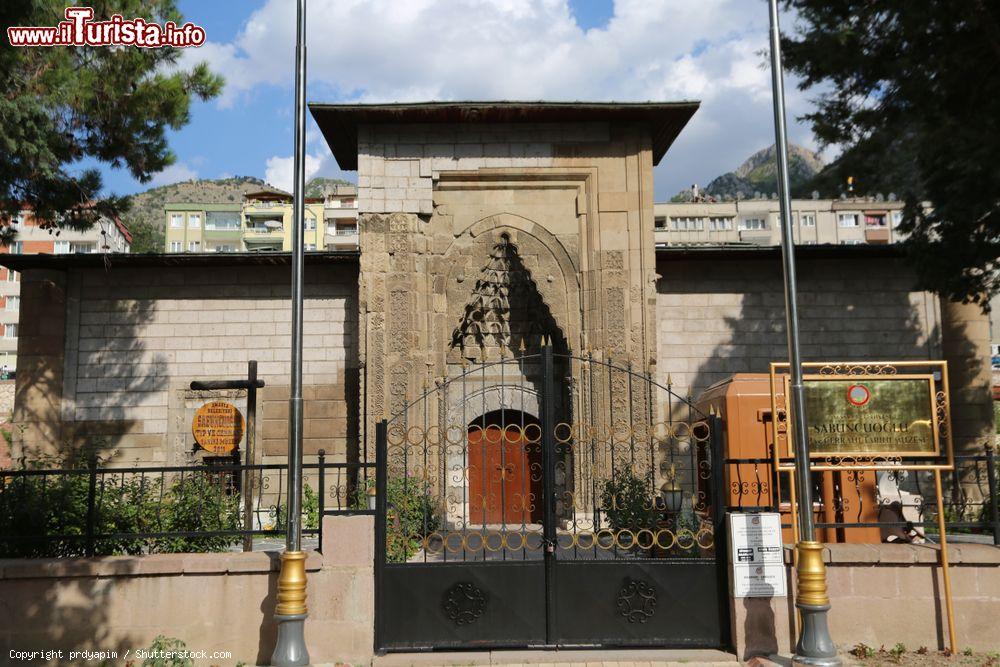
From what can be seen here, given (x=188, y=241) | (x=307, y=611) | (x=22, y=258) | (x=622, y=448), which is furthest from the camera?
(x=188, y=241)

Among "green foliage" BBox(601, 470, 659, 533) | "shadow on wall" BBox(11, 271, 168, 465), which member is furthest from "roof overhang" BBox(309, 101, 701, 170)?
"green foliage" BBox(601, 470, 659, 533)

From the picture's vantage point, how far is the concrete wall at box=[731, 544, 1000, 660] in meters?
7.21

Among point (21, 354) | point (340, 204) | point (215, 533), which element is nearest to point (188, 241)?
point (340, 204)

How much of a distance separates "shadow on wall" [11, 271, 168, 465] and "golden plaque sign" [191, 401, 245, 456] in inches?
108

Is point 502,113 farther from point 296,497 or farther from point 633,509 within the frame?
point 296,497

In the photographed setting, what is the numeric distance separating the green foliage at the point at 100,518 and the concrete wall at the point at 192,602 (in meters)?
0.42

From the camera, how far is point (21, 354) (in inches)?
615

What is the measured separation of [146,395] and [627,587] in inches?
484

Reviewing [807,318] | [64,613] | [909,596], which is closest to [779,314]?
[807,318]

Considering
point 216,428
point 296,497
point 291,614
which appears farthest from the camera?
point 216,428

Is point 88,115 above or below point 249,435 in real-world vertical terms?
above

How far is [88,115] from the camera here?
41.2ft

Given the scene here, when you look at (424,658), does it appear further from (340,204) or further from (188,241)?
(188,241)

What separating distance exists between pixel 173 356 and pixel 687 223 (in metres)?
59.4
